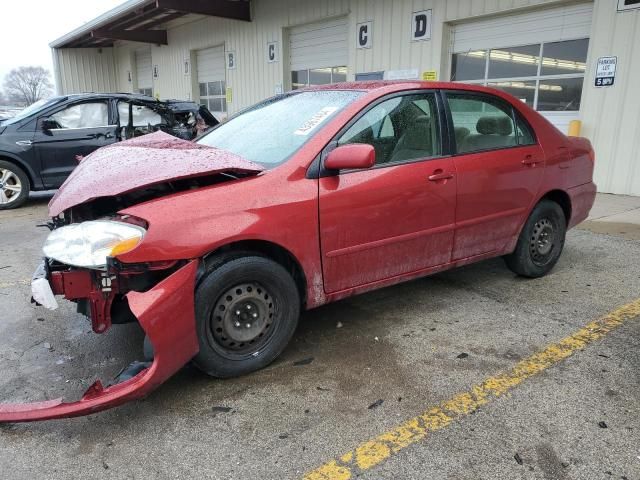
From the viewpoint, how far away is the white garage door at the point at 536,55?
8.23 m

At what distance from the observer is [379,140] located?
11.0ft

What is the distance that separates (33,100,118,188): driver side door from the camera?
7.74m

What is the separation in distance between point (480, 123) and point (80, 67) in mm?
25498

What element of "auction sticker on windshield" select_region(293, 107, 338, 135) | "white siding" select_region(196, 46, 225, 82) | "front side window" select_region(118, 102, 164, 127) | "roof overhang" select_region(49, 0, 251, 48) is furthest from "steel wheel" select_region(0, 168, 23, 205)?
"white siding" select_region(196, 46, 225, 82)

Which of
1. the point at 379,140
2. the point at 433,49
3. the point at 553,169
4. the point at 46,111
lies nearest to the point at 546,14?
the point at 433,49

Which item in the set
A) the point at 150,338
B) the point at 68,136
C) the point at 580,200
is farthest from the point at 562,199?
the point at 68,136

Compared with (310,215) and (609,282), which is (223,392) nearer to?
(310,215)

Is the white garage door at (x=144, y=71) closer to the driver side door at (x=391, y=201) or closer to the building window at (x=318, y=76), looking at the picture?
the building window at (x=318, y=76)

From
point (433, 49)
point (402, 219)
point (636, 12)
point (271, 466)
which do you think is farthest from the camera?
point (433, 49)

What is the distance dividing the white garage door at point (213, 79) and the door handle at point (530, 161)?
1410cm

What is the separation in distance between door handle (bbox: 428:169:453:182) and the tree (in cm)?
3388

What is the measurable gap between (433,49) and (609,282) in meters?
6.84

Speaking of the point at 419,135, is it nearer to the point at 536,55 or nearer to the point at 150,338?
the point at 150,338

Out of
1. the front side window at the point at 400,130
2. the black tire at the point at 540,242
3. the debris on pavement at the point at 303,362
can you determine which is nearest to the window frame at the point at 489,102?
the front side window at the point at 400,130
